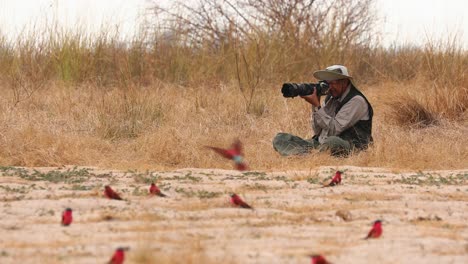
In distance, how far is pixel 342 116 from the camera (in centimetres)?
679

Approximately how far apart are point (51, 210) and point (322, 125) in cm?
294

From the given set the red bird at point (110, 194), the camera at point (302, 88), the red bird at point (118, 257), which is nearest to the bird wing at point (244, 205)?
the red bird at point (110, 194)

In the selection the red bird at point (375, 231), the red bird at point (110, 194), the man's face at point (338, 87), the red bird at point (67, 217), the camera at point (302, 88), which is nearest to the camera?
the red bird at point (375, 231)

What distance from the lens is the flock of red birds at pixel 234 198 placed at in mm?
3021

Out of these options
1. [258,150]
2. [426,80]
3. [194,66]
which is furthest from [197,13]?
[258,150]

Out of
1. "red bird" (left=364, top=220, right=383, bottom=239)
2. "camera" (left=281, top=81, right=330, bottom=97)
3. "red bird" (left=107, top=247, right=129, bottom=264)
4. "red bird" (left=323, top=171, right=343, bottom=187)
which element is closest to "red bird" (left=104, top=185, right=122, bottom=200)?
"red bird" (left=323, top=171, right=343, bottom=187)

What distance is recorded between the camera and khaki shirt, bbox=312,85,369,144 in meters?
6.77

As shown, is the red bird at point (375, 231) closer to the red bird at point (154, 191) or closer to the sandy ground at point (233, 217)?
the sandy ground at point (233, 217)

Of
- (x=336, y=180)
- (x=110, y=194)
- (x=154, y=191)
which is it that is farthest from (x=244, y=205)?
(x=336, y=180)

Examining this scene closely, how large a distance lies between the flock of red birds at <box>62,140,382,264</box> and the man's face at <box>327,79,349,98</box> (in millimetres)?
828

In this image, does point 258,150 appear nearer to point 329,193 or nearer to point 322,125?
point 322,125

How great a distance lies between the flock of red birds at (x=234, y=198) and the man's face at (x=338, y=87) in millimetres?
828

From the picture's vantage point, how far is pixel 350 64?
1167 centimetres

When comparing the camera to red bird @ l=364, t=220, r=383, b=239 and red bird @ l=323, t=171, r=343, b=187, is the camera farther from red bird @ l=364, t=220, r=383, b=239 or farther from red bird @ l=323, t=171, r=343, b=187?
red bird @ l=364, t=220, r=383, b=239
